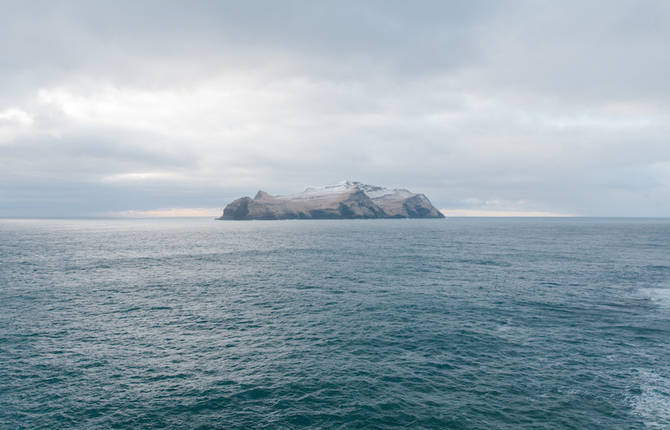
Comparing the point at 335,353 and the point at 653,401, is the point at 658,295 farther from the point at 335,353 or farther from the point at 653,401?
the point at 335,353

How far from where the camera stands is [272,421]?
2423cm

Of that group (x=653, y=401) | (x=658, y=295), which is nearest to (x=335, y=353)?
(x=653, y=401)

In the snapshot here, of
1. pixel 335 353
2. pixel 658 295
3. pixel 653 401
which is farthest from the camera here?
pixel 658 295

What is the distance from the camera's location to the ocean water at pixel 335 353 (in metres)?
25.1

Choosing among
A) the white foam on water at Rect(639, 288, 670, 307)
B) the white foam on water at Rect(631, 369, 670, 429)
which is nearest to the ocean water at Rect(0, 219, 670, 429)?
the white foam on water at Rect(631, 369, 670, 429)

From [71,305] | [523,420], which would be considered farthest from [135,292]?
[523,420]

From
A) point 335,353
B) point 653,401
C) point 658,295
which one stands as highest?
point 658,295

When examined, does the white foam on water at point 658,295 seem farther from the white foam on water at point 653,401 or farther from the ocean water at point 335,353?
the white foam on water at point 653,401

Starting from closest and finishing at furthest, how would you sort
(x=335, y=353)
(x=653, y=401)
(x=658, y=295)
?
(x=653, y=401) < (x=335, y=353) < (x=658, y=295)

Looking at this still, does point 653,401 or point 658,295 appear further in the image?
point 658,295

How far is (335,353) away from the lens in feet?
115

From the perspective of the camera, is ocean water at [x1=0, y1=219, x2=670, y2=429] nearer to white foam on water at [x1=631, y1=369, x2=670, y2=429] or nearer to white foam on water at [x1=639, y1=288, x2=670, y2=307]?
white foam on water at [x1=631, y1=369, x2=670, y2=429]

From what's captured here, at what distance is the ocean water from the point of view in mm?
25078

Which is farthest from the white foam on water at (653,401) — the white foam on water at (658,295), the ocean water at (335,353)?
the white foam on water at (658,295)
